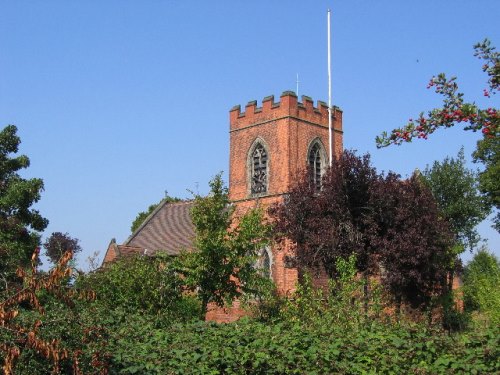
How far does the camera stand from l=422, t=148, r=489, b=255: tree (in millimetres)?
34812

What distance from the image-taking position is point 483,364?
8031 mm

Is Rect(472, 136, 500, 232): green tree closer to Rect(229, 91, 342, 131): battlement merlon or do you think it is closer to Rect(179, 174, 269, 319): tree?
Rect(229, 91, 342, 131): battlement merlon

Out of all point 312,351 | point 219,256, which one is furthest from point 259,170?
point 312,351

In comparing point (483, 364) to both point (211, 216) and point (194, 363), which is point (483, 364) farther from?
point (211, 216)

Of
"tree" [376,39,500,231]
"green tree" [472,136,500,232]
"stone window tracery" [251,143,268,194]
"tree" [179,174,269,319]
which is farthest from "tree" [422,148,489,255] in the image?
"tree" [376,39,500,231]

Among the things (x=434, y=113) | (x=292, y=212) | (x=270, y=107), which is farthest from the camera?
(x=270, y=107)

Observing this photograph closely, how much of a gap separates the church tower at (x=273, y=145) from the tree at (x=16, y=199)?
412 inches

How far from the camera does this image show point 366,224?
23.0 metres

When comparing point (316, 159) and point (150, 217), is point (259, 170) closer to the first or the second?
point (316, 159)

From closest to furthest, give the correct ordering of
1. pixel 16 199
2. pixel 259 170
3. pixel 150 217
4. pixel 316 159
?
1. pixel 16 199
2. pixel 259 170
3. pixel 316 159
4. pixel 150 217

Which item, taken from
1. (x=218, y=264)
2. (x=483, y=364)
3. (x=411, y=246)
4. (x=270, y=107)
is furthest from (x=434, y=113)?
(x=270, y=107)

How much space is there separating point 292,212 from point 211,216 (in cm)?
615

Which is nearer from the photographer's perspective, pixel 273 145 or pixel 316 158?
pixel 273 145

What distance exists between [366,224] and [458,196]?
47.1 ft
